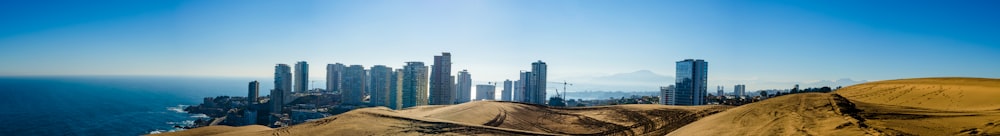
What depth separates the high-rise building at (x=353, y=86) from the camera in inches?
2910

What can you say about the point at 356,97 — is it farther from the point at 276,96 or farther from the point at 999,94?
the point at 999,94

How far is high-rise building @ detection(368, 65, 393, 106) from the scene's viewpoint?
65.2 m

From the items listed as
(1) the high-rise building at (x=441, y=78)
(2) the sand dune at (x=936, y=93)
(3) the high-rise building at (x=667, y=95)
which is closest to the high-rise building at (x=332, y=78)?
(1) the high-rise building at (x=441, y=78)

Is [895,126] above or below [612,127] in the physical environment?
above

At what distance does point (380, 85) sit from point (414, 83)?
13528 mm

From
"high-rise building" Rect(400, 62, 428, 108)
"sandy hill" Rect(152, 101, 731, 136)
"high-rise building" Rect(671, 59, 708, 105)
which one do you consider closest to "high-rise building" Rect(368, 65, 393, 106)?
"high-rise building" Rect(400, 62, 428, 108)

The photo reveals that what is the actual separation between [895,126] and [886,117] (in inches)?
47.4

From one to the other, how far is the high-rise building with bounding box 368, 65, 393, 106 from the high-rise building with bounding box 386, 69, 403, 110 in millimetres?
1419

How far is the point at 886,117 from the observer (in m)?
7.64

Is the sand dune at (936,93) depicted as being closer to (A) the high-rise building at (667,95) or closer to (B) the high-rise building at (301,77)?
(A) the high-rise building at (667,95)

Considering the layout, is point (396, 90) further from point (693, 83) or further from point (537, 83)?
point (693, 83)

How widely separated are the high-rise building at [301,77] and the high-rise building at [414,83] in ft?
A: 130

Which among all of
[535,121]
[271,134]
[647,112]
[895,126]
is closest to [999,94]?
[895,126]

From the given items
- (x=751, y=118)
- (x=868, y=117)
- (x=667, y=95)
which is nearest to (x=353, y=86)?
(x=667, y=95)
